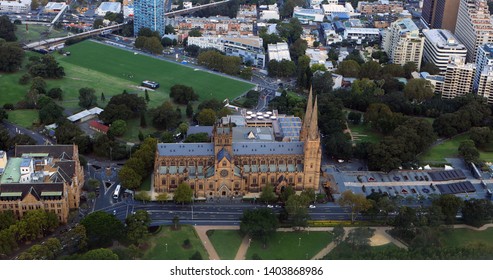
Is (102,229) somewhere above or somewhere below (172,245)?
above

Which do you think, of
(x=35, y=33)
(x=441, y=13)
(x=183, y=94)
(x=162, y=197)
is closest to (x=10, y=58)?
(x=35, y=33)

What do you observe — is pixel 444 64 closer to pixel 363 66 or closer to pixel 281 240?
pixel 363 66

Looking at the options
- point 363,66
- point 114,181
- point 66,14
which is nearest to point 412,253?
point 114,181

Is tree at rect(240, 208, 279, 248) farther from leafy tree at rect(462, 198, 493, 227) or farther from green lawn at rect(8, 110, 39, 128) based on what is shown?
green lawn at rect(8, 110, 39, 128)

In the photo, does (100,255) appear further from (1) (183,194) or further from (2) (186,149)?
(2) (186,149)

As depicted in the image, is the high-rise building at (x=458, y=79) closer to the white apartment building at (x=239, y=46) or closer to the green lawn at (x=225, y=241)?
the white apartment building at (x=239, y=46)

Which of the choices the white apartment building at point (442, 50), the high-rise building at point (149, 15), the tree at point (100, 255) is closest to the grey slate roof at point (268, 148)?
the tree at point (100, 255)

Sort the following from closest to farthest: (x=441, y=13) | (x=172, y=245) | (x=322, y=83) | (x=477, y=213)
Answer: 1. (x=172, y=245)
2. (x=477, y=213)
3. (x=322, y=83)
4. (x=441, y=13)
